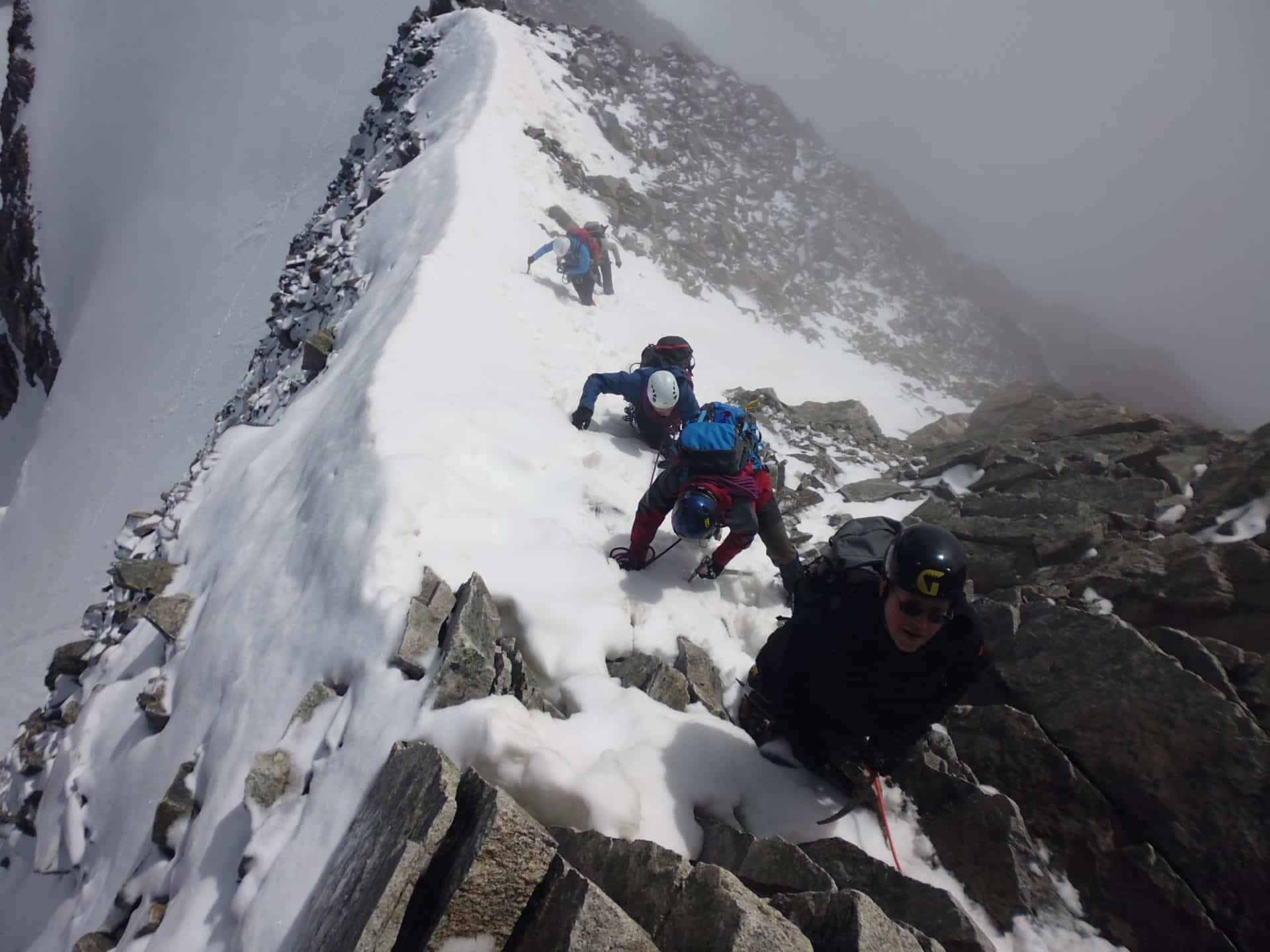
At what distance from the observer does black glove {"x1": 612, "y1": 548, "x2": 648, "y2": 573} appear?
5352mm

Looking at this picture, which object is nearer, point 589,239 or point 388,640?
point 388,640

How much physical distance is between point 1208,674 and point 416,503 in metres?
5.54

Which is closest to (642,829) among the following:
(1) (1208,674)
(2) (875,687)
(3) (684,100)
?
(2) (875,687)

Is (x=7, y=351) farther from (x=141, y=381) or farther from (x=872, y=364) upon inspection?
(x=872, y=364)

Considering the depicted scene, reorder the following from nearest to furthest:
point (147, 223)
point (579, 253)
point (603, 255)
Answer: point (579, 253)
point (603, 255)
point (147, 223)

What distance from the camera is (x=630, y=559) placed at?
211 inches

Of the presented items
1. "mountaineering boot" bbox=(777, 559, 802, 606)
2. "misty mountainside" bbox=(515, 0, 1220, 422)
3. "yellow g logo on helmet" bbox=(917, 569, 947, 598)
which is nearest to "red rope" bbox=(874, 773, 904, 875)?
"yellow g logo on helmet" bbox=(917, 569, 947, 598)

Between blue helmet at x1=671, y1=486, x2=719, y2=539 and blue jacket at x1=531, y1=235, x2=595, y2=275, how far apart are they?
799 cm

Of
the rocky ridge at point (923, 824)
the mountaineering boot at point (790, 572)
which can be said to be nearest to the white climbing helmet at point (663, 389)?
the mountaineering boot at point (790, 572)

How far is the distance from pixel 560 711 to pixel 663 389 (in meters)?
4.06

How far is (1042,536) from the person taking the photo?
5844mm

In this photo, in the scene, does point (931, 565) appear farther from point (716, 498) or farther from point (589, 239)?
point (589, 239)

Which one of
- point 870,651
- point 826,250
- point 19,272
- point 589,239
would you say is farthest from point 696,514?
point 19,272

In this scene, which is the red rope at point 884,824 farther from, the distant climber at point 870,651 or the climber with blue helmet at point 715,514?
the climber with blue helmet at point 715,514
